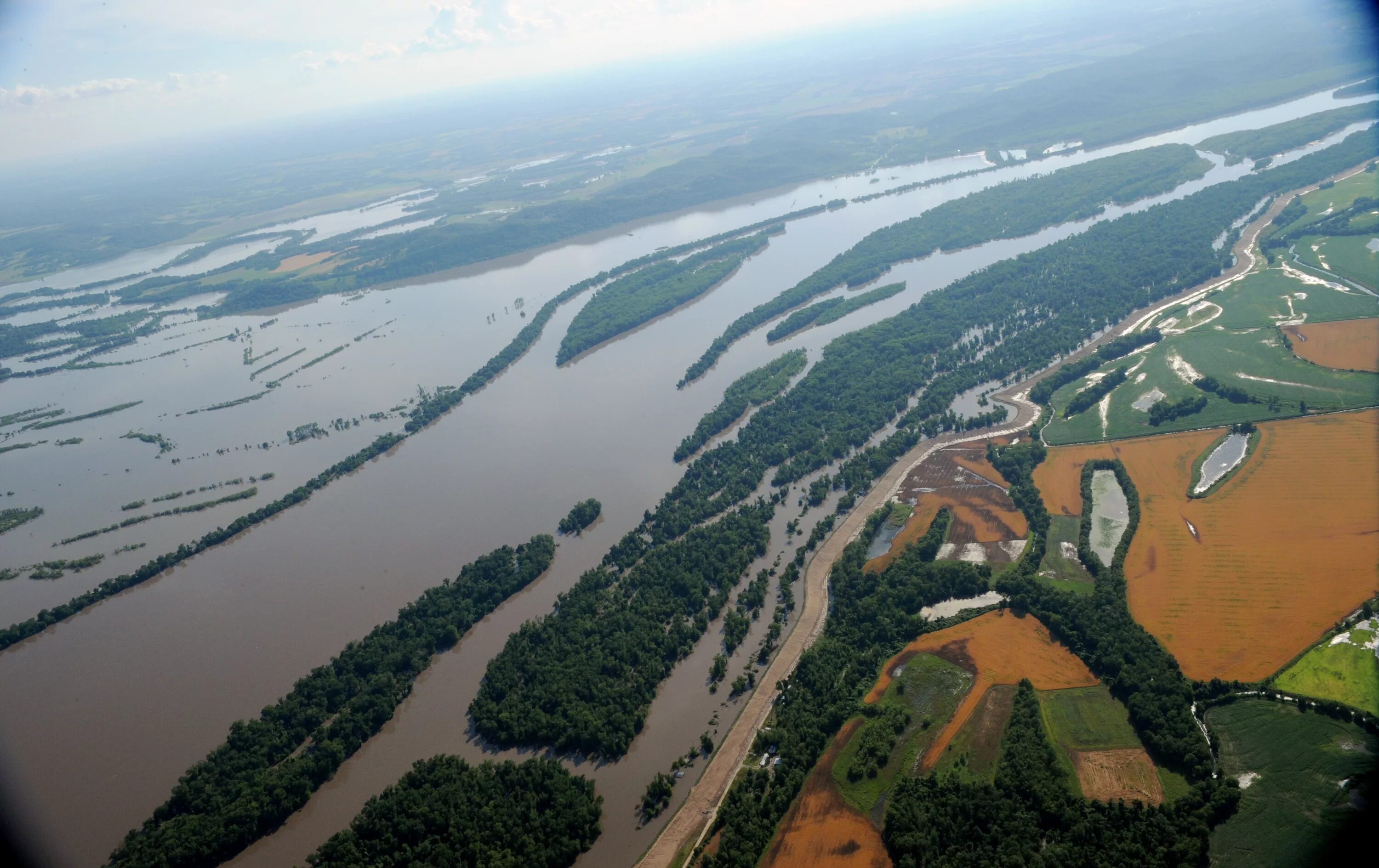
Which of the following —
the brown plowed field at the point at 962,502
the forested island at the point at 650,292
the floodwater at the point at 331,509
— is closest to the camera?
the floodwater at the point at 331,509

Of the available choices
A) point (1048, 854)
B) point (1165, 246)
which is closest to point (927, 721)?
point (1048, 854)

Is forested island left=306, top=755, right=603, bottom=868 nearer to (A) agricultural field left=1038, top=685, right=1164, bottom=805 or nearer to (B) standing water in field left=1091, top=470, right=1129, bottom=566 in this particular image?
(A) agricultural field left=1038, top=685, right=1164, bottom=805

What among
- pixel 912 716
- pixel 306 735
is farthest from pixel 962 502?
pixel 306 735

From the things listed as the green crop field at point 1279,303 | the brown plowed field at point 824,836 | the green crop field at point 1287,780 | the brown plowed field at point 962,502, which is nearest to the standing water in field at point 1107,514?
the brown plowed field at point 962,502

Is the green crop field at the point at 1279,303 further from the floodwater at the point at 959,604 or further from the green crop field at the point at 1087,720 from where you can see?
the green crop field at the point at 1087,720

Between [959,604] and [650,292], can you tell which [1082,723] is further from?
[650,292]
